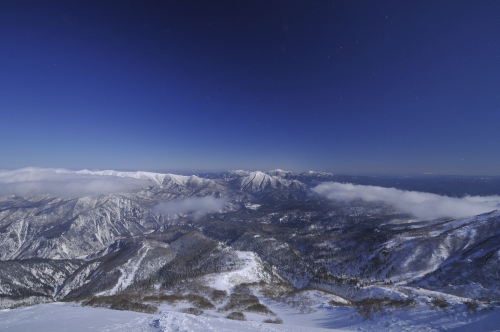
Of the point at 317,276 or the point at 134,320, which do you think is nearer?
the point at 134,320

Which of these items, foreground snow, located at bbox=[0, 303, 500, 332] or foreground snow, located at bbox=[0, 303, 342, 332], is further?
foreground snow, located at bbox=[0, 303, 500, 332]

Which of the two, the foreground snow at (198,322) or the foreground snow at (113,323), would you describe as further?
the foreground snow at (198,322)

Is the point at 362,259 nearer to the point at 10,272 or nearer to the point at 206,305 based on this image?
the point at 206,305

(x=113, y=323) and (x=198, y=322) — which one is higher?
(x=113, y=323)

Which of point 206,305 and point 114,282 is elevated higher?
point 206,305

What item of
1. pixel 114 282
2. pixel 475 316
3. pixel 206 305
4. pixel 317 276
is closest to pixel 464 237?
pixel 317 276

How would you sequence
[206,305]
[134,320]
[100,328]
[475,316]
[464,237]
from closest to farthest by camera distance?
[100,328]
[134,320]
[475,316]
[206,305]
[464,237]

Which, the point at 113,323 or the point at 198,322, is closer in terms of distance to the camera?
the point at 113,323

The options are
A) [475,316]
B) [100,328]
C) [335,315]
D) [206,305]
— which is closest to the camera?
[100,328]
